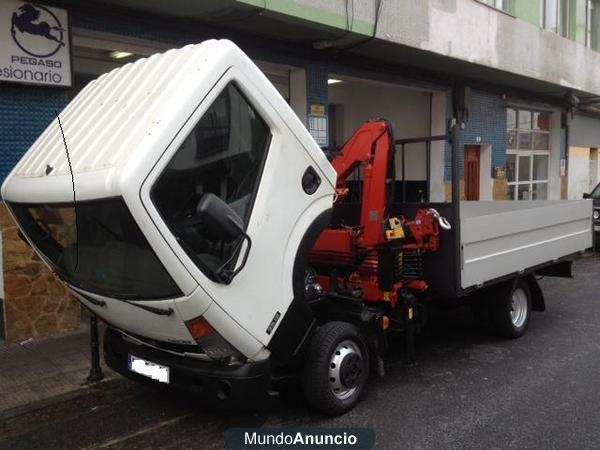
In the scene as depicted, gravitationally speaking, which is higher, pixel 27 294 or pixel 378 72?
pixel 378 72

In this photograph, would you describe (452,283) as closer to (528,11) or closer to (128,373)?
(128,373)

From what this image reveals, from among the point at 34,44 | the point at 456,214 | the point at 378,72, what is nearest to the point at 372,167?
the point at 456,214

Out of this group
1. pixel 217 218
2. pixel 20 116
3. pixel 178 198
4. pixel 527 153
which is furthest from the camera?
pixel 527 153

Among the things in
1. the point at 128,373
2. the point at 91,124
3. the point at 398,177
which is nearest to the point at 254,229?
the point at 91,124

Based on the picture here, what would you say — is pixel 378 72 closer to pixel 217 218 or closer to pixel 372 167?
pixel 372 167

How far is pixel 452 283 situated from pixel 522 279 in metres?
1.69

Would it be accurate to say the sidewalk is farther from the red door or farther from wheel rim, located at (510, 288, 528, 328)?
A: the red door

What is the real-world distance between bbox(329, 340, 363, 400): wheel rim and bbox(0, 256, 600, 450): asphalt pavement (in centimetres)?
20

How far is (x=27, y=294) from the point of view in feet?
19.8

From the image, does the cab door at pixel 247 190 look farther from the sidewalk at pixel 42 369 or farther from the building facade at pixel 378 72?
the building facade at pixel 378 72

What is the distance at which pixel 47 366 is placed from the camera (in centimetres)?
531

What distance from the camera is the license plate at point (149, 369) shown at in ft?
11.8

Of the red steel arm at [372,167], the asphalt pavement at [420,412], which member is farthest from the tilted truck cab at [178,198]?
the red steel arm at [372,167]

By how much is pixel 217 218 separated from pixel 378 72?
8.04 meters
